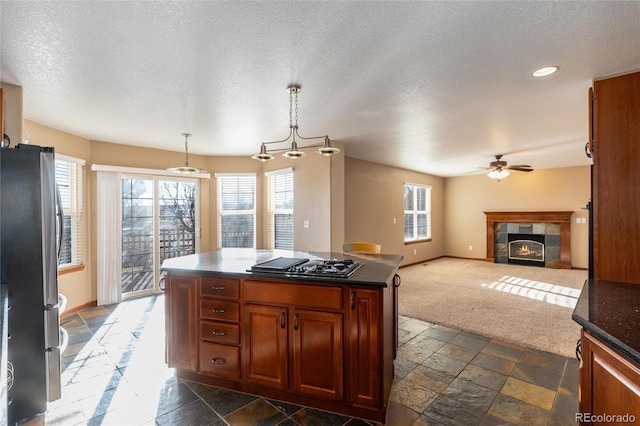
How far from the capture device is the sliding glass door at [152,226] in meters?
4.62

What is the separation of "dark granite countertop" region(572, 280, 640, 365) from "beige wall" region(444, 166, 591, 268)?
19.4 ft

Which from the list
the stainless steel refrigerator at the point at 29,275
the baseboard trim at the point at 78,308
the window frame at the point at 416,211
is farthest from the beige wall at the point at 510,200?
the stainless steel refrigerator at the point at 29,275

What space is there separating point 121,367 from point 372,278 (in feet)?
7.73

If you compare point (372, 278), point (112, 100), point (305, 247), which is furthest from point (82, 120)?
point (372, 278)

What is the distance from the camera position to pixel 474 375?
7.99 feet

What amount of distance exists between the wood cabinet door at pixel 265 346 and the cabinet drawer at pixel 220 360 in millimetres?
73

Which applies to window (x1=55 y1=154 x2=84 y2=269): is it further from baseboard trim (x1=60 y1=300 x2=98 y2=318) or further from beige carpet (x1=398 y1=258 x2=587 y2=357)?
beige carpet (x1=398 y1=258 x2=587 y2=357)

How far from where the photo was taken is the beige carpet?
3.26m

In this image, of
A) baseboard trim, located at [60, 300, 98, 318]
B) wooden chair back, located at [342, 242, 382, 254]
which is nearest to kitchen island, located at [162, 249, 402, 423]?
wooden chair back, located at [342, 242, 382, 254]

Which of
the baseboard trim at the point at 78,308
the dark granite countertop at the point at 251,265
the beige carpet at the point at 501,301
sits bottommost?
the beige carpet at the point at 501,301

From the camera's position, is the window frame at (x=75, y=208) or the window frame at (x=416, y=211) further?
the window frame at (x=416, y=211)

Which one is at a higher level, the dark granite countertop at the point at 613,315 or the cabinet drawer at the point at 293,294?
the dark granite countertop at the point at 613,315

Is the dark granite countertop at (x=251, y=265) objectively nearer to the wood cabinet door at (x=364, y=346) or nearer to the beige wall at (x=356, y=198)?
the wood cabinet door at (x=364, y=346)

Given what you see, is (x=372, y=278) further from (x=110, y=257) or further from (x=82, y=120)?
(x=110, y=257)
